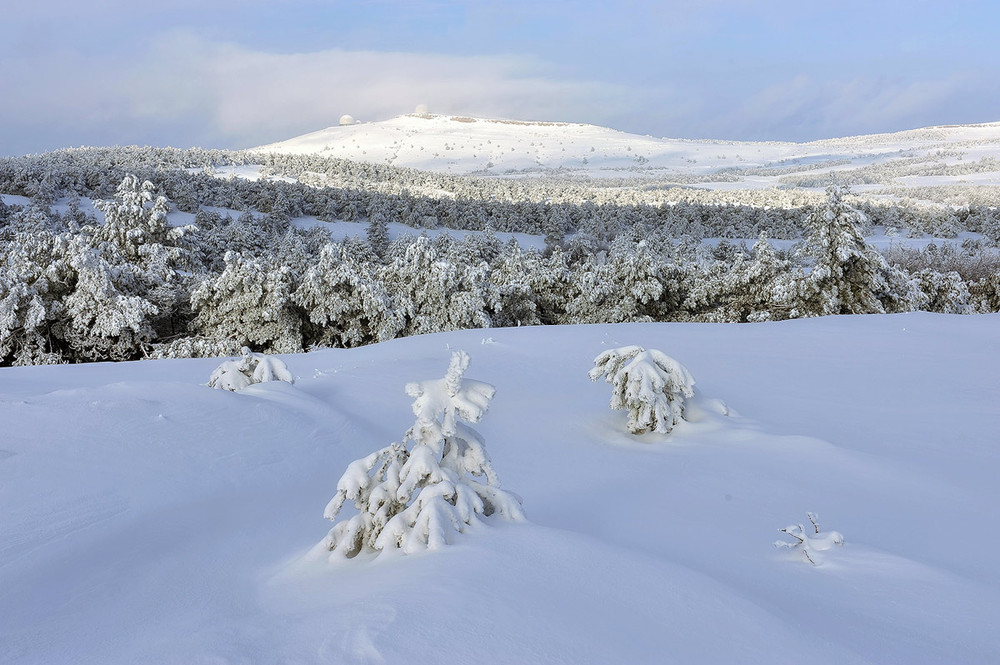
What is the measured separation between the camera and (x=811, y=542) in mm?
3174

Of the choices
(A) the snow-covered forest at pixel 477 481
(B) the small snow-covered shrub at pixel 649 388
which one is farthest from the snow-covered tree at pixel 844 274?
(B) the small snow-covered shrub at pixel 649 388

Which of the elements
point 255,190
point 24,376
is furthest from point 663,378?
point 255,190

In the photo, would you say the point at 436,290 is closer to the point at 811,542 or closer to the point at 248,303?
the point at 248,303

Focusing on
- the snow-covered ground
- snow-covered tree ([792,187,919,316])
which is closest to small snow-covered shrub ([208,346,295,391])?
the snow-covered ground

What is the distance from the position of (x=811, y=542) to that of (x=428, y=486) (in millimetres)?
2023

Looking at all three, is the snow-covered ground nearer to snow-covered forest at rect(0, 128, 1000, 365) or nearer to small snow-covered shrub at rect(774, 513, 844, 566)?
small snow-covered shrub at rect(774, 513, 844, 566)

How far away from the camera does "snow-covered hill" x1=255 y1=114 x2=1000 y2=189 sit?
75.5m

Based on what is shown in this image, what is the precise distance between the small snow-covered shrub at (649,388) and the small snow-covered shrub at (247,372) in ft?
12.7

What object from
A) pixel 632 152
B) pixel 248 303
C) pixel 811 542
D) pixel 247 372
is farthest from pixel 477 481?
pixel 632 152

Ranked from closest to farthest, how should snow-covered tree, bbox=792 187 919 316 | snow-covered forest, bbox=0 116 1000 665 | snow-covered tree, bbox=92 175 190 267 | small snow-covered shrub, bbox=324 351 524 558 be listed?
snow-covered forest, bbox=0 116 1000 665, small snow-covered shrub, bbox=324 351 524 558, snow-covered tree, bbox=792 187 919 316, snow-covered tree, bbox=92 175 190 267

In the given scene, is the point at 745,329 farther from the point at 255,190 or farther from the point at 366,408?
the point at 255,190

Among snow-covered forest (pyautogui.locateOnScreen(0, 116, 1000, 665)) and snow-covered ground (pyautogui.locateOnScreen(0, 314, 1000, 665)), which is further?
snow-covered forest (pyautogui.locateOnScreen(0, 116, 1000, 665))

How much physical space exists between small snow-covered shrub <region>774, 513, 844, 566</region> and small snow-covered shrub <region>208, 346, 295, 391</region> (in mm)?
5735

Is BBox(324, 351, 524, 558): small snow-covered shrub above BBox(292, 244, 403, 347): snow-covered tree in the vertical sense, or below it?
above
